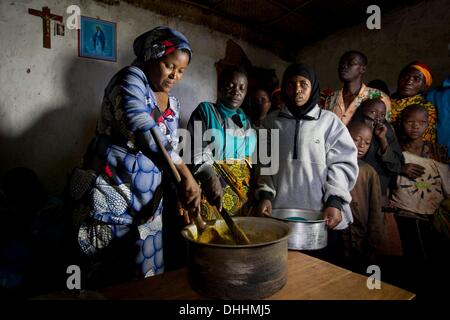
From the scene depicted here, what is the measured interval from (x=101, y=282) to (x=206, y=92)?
3.02 m

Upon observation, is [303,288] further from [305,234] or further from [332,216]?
[332,216]

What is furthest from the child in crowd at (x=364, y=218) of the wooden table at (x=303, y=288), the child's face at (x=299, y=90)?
the wooden table at (x=303, y=288)

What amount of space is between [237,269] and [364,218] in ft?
7.07

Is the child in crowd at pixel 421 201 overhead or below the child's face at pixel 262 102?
below

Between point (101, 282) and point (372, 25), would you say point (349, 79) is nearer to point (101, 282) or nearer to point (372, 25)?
point (372, 25)

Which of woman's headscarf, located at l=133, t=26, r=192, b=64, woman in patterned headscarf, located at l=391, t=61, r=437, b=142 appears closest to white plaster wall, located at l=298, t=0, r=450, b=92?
woman in patterned headscarf, located at l=391, t=61, r=437, b=142

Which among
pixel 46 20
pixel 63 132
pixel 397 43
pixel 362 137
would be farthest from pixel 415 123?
pixel 46 20

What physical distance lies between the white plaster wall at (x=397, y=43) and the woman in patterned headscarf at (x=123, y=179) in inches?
145

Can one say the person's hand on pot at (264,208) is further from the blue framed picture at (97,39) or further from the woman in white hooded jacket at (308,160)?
the blue framed picture at (97,39)

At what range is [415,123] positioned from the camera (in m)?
2.77

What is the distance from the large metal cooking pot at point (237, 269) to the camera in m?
0.85

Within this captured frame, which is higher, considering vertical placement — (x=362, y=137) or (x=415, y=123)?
(x=415, y=123)

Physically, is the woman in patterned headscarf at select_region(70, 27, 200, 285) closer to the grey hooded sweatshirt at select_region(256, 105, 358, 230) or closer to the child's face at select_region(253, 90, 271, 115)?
the grey hooded sweatshirt at select_region(256, 105, 358, 230)
